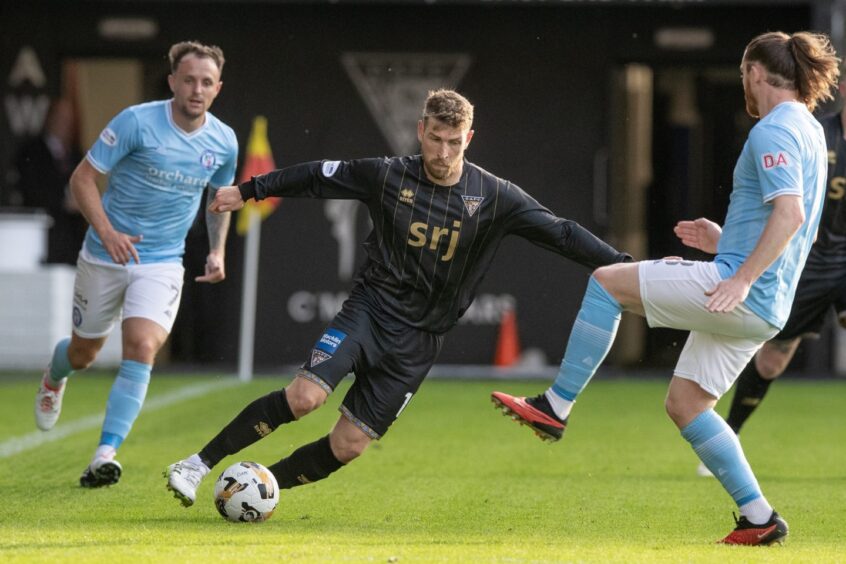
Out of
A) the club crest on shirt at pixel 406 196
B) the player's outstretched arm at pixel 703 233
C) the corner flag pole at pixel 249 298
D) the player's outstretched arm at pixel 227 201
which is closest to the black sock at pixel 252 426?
the player's outstretched arm at pixel 227 201

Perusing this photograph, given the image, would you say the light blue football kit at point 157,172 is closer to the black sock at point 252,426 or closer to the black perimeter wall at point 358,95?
the black sock at point 252,426

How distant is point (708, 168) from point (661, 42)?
2400 mm

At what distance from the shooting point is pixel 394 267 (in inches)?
283

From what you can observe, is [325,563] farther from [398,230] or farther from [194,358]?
[194,358]

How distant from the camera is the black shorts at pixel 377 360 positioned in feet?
23.3

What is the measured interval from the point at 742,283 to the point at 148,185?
12.2 ft

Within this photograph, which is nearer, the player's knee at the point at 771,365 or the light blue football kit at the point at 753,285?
the light blue football kit at the point at 753,285

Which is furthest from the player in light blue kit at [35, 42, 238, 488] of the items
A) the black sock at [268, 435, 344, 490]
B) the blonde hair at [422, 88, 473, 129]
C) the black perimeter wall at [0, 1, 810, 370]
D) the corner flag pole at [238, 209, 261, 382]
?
the black perimeter wall at [0, 1, 810, 370]

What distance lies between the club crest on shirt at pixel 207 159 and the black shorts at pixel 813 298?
339cm

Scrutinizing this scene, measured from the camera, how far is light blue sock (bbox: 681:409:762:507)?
655 cm

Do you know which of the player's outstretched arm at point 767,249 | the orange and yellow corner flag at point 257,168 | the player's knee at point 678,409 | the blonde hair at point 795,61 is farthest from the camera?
the orange and yellow corner flag at point 257,168

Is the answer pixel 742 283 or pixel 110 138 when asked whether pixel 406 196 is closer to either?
pixel 742 283

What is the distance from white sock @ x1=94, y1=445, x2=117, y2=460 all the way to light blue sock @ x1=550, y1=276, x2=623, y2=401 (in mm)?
2711

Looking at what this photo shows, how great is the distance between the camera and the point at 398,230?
7.10m
